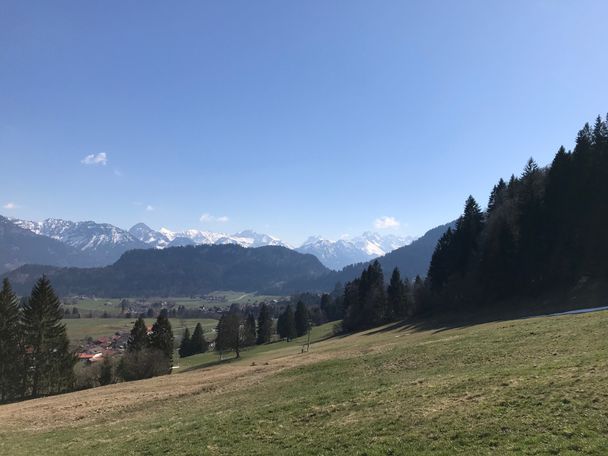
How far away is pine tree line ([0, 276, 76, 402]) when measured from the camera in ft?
192

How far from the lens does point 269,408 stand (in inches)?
953

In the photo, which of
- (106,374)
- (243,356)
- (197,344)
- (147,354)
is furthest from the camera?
(197,344)

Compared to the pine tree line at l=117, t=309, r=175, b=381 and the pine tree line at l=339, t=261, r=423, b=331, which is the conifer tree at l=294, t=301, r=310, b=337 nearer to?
the pine tree line at l=339, t=261, r=423, b=331

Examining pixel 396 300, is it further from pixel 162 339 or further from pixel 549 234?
pixel 162 339

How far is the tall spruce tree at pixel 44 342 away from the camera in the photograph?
60875 mm

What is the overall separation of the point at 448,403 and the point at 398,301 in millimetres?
91237

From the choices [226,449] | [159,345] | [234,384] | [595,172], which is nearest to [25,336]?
[159,345]

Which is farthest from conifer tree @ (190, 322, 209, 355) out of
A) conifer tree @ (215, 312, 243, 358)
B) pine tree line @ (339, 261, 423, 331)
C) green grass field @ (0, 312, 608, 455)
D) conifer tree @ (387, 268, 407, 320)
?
green grass field @ (0, 312, 608, 455)

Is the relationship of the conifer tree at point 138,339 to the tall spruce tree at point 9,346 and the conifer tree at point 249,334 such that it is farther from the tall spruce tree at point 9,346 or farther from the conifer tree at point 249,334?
the conifer tree at point 249,334

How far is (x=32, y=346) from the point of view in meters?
61.2

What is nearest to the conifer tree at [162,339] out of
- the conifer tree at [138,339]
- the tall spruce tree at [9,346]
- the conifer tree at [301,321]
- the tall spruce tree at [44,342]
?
the conifer tree at [138,339]

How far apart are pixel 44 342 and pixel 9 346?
427cm

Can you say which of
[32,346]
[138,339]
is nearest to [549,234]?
[138,339]

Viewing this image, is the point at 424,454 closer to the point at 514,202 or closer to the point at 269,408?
the point at 269,408
